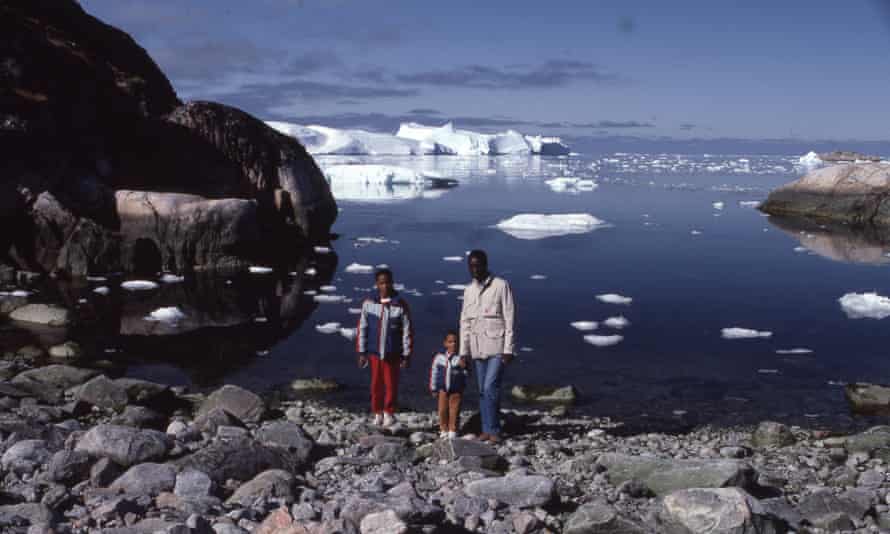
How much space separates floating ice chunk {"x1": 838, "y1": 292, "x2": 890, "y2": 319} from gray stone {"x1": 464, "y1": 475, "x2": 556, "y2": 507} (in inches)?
489

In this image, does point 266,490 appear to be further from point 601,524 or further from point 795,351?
point 795,351

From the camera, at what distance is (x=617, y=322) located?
14.7 m

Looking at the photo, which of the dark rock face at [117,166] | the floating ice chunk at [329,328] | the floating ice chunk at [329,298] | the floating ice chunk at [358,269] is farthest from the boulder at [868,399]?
the dark rock face at [117,166]

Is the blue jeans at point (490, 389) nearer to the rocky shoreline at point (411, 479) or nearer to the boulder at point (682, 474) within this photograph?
the rocky shoreline at point (411, 479)

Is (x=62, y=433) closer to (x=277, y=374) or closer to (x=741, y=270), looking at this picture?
(x=277, y=374)

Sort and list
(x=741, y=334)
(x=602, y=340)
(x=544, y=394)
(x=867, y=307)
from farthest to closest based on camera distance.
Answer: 1. (x=867, y=307)
2. (x=741, y=334)
3. (x=602, y=340)
4. (x=544, y=394)

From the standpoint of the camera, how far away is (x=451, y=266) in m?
21.9

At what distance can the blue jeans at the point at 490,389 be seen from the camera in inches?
278

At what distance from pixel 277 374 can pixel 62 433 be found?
479 centimetres

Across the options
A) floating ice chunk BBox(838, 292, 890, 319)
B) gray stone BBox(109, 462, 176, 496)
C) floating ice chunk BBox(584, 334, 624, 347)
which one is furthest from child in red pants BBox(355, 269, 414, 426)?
floating ice chunk BBox(838, 292, 890, 319)

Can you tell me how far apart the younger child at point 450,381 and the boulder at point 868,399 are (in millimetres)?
5509

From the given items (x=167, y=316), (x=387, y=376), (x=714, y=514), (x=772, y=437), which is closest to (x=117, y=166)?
(x=167, y=316)

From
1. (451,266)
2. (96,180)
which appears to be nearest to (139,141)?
(96,180)

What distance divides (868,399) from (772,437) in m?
2.64
